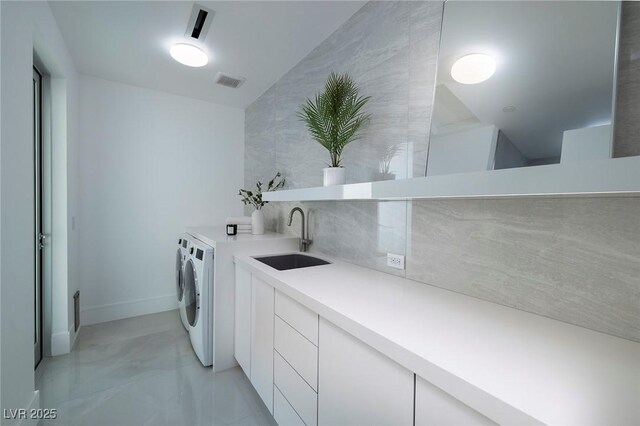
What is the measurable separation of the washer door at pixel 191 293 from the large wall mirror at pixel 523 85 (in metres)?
1.91

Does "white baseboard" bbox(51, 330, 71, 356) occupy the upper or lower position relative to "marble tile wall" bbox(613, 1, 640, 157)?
lower

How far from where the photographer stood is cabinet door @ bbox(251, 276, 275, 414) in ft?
4.97

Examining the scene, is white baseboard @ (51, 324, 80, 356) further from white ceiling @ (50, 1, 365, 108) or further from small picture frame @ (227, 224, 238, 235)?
white ceiling @ (50, 1, 365, 108)

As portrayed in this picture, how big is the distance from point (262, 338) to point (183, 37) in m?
2.31

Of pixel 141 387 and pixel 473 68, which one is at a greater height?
pixel 473 68

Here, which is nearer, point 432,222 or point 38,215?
point 432,222

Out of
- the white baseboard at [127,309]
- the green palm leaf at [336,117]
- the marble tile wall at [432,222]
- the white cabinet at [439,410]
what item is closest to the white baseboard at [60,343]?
the white baseboard at [127,309]

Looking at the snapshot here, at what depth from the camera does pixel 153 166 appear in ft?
10.1

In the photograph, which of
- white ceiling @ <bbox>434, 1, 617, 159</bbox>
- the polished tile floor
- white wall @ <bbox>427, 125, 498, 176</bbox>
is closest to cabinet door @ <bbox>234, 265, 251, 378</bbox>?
the polished tile floor

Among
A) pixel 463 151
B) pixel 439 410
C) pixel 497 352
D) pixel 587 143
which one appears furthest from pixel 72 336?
pixel 587 143

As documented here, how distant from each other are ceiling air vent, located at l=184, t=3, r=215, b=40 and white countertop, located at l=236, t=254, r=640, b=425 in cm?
193

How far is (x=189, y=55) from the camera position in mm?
2256

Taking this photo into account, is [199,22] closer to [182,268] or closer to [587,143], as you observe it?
[182,268]

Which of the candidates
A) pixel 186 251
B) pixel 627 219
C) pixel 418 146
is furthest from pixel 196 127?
pixel 627 219
